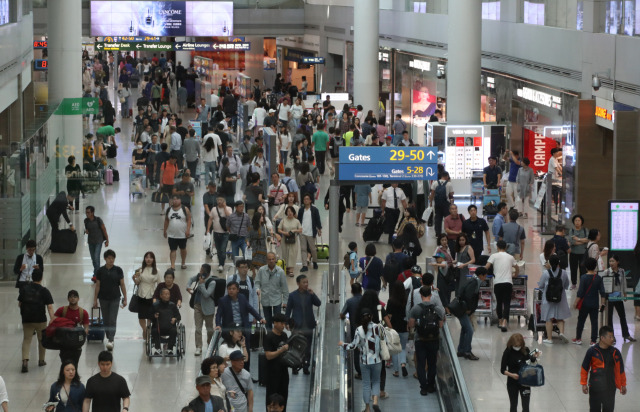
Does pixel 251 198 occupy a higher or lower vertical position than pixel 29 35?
lower

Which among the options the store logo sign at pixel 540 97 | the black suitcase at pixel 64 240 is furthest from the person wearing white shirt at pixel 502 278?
the store logo sign at pixel 540 97

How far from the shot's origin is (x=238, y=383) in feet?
36.6

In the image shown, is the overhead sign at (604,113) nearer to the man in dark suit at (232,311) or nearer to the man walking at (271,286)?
the man walking at (271,286)

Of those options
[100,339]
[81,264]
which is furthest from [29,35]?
[100,339]

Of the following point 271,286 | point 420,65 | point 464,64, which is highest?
point 420,65

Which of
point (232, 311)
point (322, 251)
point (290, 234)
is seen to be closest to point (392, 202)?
point (322, 251)

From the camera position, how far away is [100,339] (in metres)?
15.3

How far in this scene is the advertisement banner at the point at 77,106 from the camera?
2614 centimetres

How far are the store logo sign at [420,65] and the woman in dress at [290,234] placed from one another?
20444 millimetres

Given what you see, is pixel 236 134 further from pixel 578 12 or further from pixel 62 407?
pixel 62 407

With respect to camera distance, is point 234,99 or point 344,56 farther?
point 344,56

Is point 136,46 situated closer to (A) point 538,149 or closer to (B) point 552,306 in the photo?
(A) point 538,149

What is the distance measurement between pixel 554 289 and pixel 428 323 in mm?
2858

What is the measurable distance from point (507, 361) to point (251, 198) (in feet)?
30.8
